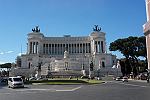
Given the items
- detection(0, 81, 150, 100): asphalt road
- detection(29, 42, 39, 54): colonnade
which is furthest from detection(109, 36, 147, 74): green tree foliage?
detection(0, 81, 150, 100): asphalt road

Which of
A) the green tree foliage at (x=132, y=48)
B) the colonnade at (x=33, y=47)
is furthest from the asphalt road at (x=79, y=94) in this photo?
the colonnade at (x=33, y=47)

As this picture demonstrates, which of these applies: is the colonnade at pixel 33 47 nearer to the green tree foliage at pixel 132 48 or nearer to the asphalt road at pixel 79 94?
the green tree foliage at pixel 132 48

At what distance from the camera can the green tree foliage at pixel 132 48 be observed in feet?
308

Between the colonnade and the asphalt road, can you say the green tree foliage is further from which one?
the asphalt road

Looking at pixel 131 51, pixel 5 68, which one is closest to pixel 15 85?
pixel 131 51

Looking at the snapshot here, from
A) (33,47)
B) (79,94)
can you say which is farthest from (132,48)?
(79,94)

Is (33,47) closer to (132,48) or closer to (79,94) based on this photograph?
(132,48)

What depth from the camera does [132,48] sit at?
313 feet

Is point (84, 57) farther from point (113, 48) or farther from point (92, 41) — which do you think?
point (113, 48)

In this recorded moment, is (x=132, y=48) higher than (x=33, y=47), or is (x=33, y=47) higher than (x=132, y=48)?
(x=33, y=47)

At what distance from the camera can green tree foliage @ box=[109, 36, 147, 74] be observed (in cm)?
9375

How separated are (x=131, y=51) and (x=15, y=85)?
67.1m

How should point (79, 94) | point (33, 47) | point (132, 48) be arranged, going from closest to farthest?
point (79, 94), point (132, 48), point (33, 47)

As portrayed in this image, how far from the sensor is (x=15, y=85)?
3525 cm
